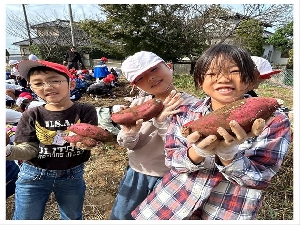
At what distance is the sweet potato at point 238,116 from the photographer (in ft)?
2.71

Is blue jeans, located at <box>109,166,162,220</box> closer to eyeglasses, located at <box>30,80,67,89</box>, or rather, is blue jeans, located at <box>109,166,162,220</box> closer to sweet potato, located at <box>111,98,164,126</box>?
sweet potato, located at <box>111,98,164,126</box>

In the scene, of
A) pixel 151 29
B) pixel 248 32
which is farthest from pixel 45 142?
pixel 151 29

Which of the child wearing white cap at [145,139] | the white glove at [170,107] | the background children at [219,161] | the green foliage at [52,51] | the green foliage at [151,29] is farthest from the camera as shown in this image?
the green foliage at [52,51]

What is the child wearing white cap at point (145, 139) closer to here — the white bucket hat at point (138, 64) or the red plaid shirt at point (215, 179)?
the white bucket hat at point (138, 64)

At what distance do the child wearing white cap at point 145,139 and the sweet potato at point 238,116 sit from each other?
0.44 meters

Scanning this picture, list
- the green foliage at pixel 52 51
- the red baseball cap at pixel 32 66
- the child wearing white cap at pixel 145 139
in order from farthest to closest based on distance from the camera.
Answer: the green foliage at pixel 52 51
the red baseball cap at pixel 32 66
the child wearing white cap at pixel 145 139

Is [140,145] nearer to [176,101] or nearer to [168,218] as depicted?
[176,101]

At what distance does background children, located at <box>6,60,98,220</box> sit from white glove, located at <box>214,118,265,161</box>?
0.94 m

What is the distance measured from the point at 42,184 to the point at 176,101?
2.96ft

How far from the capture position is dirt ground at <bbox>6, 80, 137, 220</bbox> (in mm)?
2280

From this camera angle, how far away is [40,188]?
1546 millimetres

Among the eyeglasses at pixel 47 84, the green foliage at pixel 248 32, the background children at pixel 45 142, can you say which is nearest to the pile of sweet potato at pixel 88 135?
the background children at pixel 45 142

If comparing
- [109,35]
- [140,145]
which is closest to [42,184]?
A: [140,145]

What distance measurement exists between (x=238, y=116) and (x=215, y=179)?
0.94 ft
